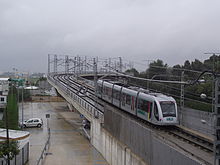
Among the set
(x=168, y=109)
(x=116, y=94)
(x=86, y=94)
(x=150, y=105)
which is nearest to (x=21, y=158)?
(x=150, y=105)

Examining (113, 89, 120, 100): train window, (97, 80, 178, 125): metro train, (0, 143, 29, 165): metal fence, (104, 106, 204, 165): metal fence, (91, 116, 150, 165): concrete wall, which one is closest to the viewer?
(104, 106, 204, 165): metal fence

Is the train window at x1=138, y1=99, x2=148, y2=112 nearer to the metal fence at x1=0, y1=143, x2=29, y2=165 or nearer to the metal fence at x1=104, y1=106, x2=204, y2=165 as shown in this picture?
the metal fence at x1=104, y1=106, x2=204, y2=165

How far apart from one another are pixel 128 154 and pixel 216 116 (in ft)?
30.3

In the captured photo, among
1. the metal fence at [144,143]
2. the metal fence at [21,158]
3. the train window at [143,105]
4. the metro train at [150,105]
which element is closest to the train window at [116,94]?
the metro train at [150,105]

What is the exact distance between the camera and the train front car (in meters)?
18.5

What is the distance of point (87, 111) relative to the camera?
2923 cm

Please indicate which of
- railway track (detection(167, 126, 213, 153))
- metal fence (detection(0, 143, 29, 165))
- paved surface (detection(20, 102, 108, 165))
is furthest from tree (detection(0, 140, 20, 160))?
railway track (detection(167, 126, 213, 153))

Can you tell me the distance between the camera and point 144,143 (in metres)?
14.5

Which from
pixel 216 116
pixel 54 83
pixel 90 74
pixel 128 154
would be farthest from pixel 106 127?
pixel 90 74

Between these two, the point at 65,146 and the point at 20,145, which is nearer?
the point at 20,145

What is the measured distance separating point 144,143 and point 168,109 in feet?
16.4

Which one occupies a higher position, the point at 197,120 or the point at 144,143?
the point at 197,120

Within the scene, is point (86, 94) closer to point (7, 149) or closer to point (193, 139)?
point (7, 149)

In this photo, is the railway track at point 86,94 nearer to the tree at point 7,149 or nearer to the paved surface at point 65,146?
the paved surface at point 65,146
